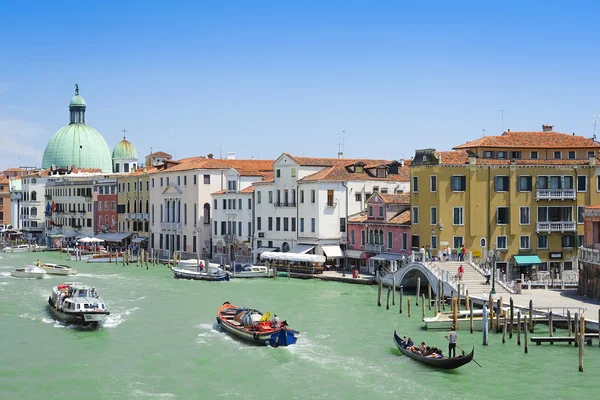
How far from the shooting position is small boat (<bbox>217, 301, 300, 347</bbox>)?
3003 cm

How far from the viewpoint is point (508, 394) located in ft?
78.6

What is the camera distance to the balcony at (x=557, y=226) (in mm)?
46156

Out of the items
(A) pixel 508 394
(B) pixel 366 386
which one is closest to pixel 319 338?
(B) pixel 366 386

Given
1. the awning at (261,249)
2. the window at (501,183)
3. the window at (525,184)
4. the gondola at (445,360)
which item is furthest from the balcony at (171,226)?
the gondola at (445,360)

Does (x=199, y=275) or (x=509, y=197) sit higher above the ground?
(x=509, y=197)

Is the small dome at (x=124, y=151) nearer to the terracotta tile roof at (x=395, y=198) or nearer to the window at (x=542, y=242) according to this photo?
the terracotta tile roof at (x=395, y=198)

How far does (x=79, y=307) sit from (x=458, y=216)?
19.7m

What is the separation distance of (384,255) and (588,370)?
23.4 metres

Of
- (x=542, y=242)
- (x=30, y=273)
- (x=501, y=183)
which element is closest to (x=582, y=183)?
(x=542, y=242)

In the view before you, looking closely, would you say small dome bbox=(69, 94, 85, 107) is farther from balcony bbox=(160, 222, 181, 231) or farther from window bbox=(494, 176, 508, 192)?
window bbox=(494, 176, 508, 192)

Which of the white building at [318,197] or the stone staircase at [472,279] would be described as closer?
the stone staircase at [472,279]

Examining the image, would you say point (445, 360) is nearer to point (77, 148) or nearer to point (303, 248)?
point (303, 248)

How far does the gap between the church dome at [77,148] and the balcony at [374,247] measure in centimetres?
5838

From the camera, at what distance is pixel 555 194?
152ft
